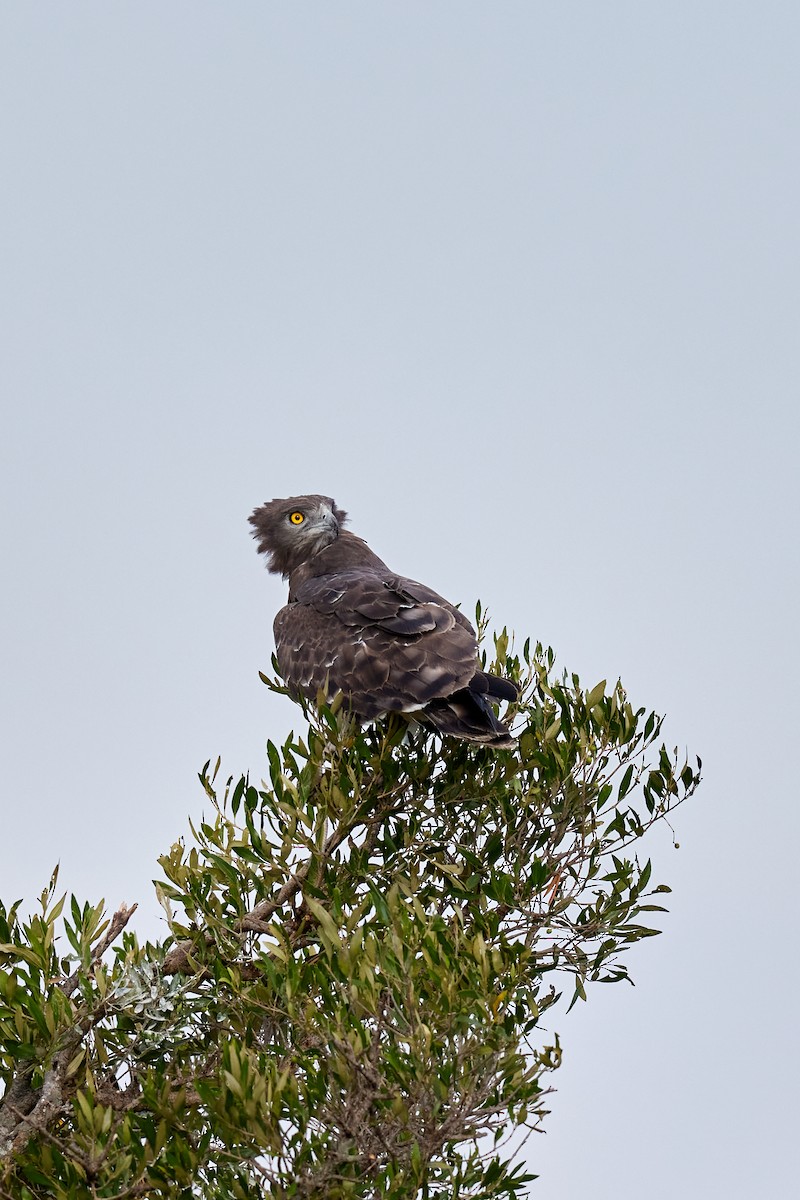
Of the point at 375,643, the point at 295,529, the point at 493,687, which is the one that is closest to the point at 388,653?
the point at 375,643

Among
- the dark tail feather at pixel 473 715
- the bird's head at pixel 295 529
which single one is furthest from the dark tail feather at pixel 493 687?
the bird's head at pixel 295 529

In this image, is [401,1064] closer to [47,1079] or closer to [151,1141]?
[151,1141]

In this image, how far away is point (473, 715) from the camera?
29.7 feet

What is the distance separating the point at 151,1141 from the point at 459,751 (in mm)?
3274

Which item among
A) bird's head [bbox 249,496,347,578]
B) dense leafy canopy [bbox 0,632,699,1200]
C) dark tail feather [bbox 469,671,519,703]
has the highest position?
bird's head [bbox 249,496,347,578]

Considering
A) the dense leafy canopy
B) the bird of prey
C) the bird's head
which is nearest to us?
the dense leafy canopy

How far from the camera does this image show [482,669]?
9.98 metres

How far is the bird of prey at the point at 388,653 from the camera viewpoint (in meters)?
9.15

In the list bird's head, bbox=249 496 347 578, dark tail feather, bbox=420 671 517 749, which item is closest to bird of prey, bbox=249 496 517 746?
dark tail feather, bbox=420 671 517 749

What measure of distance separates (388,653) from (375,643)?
190 mm

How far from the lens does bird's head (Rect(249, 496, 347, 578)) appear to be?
1235 cm

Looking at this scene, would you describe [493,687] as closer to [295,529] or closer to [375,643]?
[375,643]

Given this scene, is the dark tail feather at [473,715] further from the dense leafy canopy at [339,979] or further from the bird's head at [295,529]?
the bird's head at [295,529]

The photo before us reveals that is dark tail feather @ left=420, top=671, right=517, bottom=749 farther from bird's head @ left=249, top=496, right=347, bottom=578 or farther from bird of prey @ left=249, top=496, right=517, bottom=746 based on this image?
bird's head @ left=249, top=496, right=347, bottom=578
